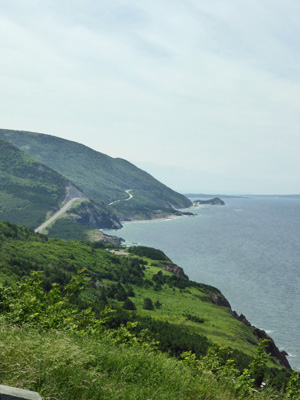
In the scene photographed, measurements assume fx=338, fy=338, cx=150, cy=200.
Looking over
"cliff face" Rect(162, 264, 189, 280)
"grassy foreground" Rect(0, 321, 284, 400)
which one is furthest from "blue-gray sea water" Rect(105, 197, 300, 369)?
"grassy foreground" Rect(0, 321, 284, 400)

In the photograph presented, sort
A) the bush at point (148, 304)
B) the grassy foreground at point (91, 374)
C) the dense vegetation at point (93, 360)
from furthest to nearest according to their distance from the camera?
the bush at point (148, 304) → the dense vegetation at point (93, 360) → the grassy foreground at point (91, 374)

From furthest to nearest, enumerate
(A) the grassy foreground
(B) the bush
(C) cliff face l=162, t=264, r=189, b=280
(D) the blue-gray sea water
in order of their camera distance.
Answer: (C) cliff face l=162, t=264, r=189, b=280
(D) the blue-gray sea water
(B) the bush
(A) the grassy foreground

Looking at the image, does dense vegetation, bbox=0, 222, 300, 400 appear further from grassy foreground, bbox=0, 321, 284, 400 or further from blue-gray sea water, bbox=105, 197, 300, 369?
blue-gray sea water, bbox=105, 197, 300, 369

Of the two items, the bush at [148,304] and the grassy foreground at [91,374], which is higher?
the grassy foreground at [91,374]

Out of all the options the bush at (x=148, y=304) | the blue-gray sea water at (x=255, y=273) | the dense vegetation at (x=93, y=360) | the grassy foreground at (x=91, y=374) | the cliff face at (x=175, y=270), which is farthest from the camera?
Answer: the cliff face at (x=175, y=270)

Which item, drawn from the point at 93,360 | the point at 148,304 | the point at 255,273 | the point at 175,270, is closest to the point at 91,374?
the point at 93,360

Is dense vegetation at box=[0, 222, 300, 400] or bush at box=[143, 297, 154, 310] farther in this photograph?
bush at box=[143, 297, 154, 310]

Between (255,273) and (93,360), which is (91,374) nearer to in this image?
(93,360)

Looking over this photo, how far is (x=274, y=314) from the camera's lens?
82125 millimetres

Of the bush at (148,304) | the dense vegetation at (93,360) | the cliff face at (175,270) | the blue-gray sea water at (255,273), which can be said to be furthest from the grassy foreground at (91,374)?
the cliff face at (175,270)

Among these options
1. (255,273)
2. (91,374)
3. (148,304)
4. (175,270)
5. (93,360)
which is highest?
(91,374)

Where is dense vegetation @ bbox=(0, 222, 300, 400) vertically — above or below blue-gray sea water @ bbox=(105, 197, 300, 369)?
above

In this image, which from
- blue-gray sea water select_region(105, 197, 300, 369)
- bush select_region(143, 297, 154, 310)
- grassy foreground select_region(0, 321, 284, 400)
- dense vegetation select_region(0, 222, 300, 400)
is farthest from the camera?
blue-gray sea water select_region(105, 197, 300, 369)

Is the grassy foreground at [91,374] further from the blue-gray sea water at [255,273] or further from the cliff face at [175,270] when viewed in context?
the cliff face at [175,270]
